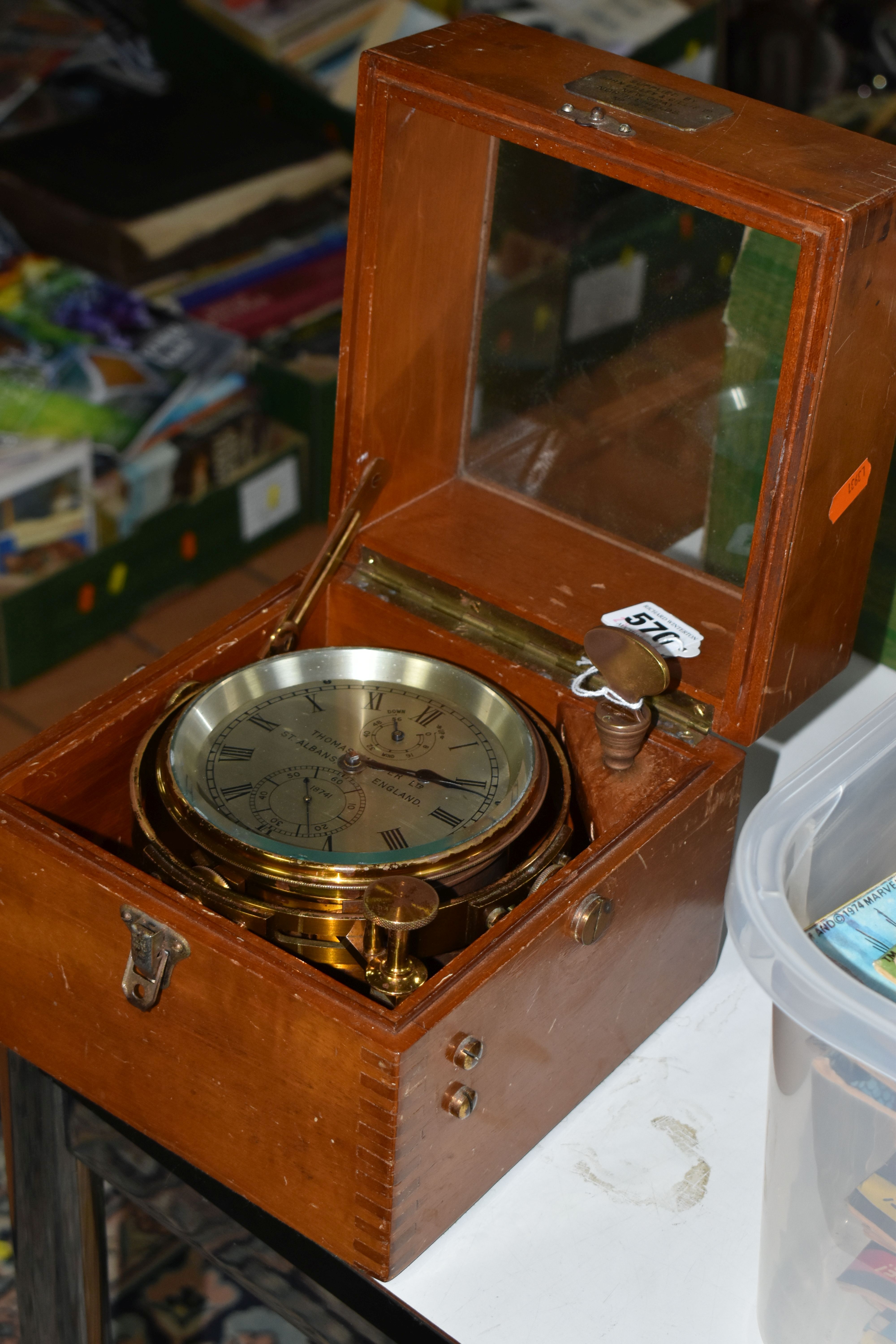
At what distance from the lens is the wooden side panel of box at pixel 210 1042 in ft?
3.34

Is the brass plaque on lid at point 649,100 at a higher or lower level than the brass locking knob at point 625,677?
higher

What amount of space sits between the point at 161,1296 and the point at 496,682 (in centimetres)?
109

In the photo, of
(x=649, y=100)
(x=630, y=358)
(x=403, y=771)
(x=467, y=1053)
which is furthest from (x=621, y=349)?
(x=467, y=1053)

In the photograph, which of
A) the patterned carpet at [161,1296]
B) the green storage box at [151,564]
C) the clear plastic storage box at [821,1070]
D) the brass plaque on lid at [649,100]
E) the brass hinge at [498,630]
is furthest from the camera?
the green storage box at [151,564]

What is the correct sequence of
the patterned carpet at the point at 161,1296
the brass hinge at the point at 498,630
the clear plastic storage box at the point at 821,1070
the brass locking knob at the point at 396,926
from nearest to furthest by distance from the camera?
1. the clear plastic storage box at the point at 821,1070
2. the brass locking knob at the point at 396,926
3. the brass hinge at the point at 498,630
4. the patterned carpet at the point at 161,1296

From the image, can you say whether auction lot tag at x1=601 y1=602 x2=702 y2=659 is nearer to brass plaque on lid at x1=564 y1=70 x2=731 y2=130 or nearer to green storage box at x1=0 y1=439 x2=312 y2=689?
brass plaque on lid at x1=564 y1=70 x2=731 y2=130

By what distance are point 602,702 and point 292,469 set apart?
1.83 meters

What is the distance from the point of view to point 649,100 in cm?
119

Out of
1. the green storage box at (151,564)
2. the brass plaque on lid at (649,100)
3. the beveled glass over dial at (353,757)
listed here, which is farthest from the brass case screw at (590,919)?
the green storage box at (151,564)

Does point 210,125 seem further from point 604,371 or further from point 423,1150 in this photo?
point 423,1150

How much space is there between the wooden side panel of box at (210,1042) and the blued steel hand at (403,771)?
22 centimetres

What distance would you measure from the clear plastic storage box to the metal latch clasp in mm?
373

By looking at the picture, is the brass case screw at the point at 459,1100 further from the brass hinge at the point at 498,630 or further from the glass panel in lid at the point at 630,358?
the glass panel in lid at the point at 630,358

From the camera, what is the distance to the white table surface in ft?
3.53
